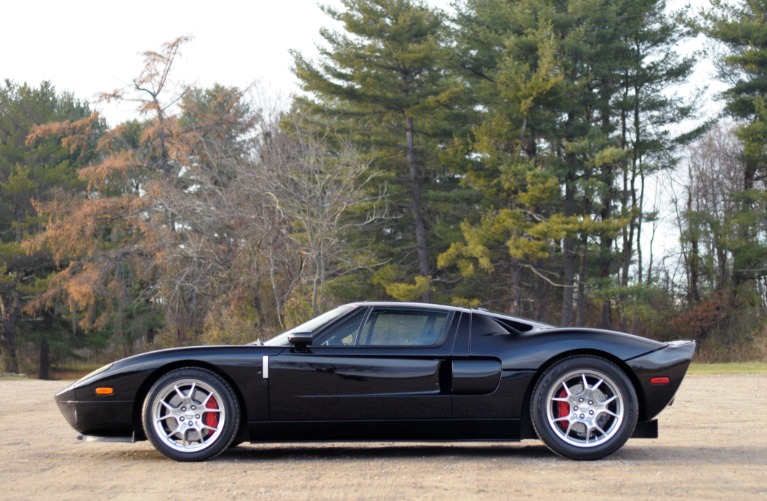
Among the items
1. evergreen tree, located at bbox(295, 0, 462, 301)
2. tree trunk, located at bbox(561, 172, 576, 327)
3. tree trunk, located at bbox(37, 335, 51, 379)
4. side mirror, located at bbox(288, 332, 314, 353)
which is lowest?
tree trunk, located at bbox(37, 335, 51, 379)

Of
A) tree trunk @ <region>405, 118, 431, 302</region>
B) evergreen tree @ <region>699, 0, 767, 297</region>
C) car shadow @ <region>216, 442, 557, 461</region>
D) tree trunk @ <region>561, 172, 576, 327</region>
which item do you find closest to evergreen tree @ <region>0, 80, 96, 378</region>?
tree trunk @ <region>405, 118, 431, 302</region>

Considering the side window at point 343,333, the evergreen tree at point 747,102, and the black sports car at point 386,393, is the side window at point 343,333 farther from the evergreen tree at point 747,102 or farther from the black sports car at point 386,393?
the evergreen tree at point 747,102

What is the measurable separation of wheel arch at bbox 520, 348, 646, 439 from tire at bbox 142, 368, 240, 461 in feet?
7.06

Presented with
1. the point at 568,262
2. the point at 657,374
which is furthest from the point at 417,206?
the point at 657,374

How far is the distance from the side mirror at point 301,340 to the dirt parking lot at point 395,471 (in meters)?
0.84

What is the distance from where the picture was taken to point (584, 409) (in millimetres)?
7004

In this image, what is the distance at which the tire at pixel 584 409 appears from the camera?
692cm

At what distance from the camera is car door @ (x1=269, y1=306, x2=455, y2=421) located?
6.96 metres

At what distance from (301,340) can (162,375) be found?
43.7 inches

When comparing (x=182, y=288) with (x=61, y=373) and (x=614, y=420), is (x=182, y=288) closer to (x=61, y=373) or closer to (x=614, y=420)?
(x=61, y=373)

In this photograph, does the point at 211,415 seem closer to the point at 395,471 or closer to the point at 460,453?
the point at 395,471

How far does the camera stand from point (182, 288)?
3666 centimetres

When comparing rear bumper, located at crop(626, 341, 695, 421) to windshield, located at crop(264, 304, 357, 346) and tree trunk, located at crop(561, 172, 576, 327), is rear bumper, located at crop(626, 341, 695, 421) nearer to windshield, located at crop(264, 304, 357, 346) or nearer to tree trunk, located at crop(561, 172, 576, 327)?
windshield, located at crop(264, 304, 357, 346)

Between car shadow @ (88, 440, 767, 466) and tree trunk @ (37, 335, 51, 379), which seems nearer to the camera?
car shadow @ (88, 440, 767, 466)
